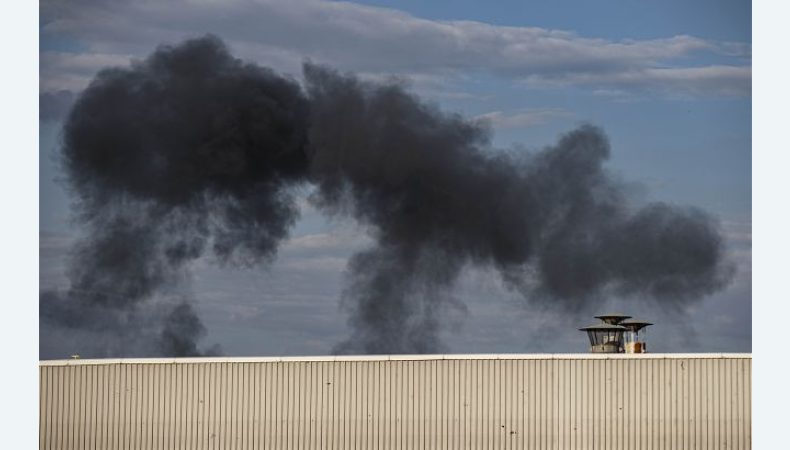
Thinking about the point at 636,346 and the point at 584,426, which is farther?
the point at 636,346

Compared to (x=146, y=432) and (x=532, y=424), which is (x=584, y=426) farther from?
(x=146, y=432)

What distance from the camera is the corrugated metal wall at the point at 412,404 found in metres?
28.4

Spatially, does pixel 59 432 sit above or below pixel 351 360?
below

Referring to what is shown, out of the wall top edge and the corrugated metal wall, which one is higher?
the wall top edge

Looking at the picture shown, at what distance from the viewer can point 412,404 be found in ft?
94.3

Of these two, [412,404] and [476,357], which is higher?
[476,357]

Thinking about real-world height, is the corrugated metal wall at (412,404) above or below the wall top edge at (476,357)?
below

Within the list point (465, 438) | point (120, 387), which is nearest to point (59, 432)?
point (120, 387)

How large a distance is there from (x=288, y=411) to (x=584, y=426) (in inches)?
275

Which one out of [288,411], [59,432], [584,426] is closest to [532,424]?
[584,426]

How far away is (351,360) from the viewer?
2891cm

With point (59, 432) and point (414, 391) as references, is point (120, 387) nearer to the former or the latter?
point (59, 432)

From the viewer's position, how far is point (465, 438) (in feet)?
93.8

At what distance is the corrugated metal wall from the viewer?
2844cm
